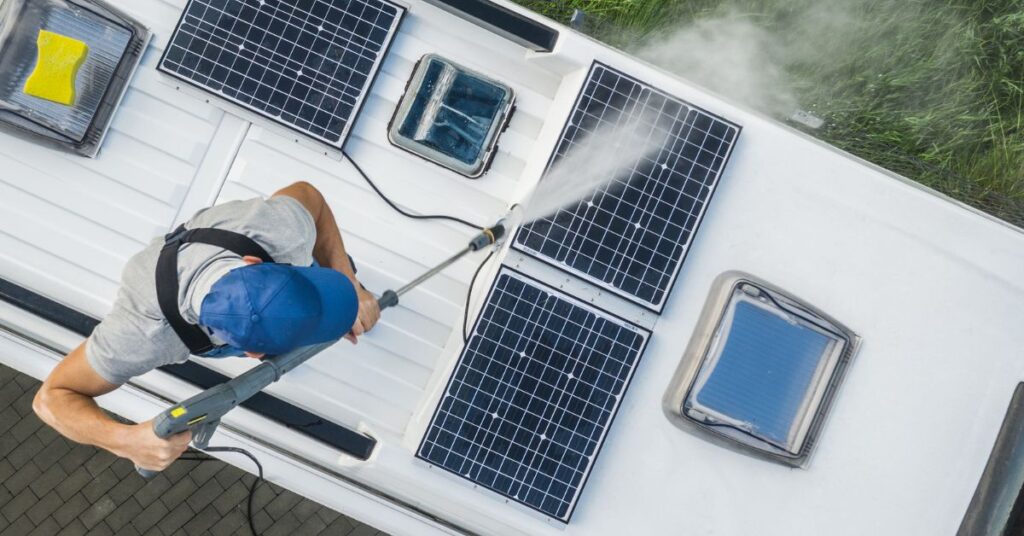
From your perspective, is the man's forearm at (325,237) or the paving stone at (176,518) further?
the paving stone at (176,518)

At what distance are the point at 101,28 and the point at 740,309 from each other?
4.00 m

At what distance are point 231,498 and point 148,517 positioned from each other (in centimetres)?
84

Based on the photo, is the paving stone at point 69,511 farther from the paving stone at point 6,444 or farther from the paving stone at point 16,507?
the paving stone at point 6,444

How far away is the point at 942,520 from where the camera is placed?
4230mm

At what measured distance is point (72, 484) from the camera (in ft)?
24.1

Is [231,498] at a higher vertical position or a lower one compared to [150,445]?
lower

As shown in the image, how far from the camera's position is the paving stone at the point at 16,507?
24.0ft

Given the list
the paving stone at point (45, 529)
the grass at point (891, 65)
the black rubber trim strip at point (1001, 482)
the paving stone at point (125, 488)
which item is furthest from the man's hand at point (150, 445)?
the paving stone at point (45, 529)

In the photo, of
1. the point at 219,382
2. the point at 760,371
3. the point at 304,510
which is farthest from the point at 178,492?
the point at 760,371

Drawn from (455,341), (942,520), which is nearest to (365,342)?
(455,341)

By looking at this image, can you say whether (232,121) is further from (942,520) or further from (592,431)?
(942,520)

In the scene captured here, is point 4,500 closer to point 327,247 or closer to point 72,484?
point 72,484

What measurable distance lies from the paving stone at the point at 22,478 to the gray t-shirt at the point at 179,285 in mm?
5160

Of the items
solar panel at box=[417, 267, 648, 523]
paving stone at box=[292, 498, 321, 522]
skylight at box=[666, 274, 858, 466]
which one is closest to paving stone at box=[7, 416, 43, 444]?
paving stone at box=[292, 498, 321, 522]
